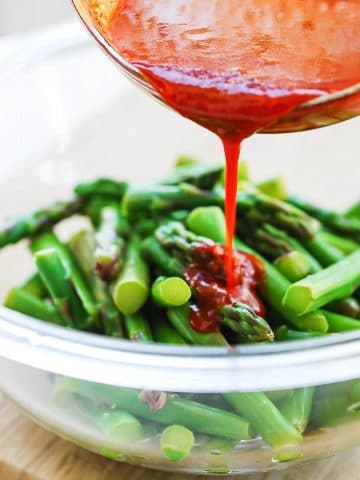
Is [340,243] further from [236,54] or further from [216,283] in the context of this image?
[236,54]

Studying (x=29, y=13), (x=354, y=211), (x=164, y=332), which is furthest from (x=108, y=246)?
(x=29, y=13)

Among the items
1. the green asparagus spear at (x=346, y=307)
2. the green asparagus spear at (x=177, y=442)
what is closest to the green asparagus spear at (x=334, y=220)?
the green asparagus spear at (x=346, y=307)

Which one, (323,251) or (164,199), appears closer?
(323,251)

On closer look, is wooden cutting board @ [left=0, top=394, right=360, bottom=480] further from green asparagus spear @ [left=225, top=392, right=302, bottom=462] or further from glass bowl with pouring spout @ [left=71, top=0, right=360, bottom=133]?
glass bowl with pouring spout @ [left=71, top=0, right=360, bottom=133]

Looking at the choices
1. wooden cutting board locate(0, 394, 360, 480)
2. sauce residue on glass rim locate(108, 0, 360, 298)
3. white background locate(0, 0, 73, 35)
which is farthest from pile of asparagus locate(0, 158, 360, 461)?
white background locate(0, 0, 73, 35)

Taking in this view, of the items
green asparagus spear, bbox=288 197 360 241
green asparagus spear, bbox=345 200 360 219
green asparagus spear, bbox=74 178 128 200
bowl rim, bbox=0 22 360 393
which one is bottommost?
green asparagus spear, bbox=345 200 360 219

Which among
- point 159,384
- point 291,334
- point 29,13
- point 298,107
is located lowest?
point 29,13

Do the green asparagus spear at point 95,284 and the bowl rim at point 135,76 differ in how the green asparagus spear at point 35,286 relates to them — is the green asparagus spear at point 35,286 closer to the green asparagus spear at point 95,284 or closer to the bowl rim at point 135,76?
the green asparagus spear at point 95,284

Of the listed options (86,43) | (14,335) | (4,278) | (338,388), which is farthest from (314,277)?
(86,43)
